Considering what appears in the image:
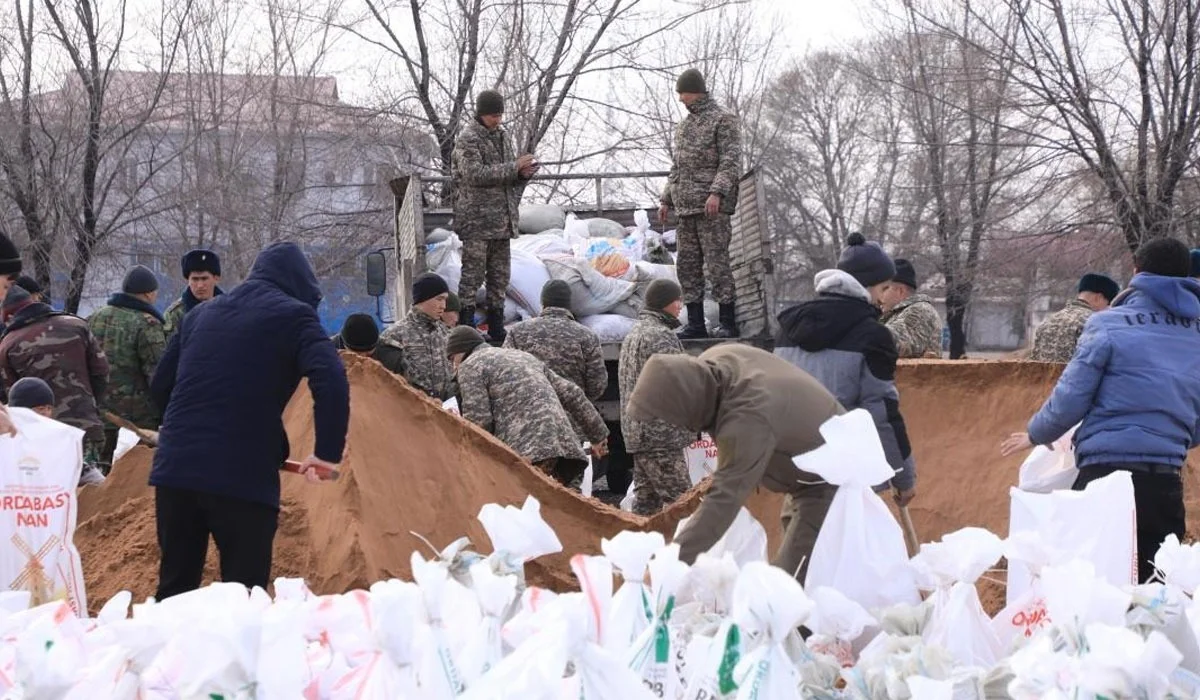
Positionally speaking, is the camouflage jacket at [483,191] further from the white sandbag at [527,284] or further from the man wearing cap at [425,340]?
the man wearing cap at [425,340]

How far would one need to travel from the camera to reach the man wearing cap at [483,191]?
9.74 meters

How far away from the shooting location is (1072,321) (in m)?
8.15

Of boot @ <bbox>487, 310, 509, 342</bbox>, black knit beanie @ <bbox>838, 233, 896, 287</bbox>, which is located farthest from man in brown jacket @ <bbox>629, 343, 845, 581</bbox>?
boot @ <bbox>487, 310, 509, 342</bbox>

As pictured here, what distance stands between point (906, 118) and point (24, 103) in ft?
61.4

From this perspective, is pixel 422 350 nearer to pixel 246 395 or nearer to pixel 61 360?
pixel 61 360

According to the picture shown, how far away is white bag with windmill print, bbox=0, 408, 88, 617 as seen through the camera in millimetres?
4781

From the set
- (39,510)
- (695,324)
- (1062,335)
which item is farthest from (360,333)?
(1062,335)

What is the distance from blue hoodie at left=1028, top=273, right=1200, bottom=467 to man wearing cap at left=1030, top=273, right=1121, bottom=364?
2852mm

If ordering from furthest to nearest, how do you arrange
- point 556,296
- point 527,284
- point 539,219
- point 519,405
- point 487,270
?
point 539,219
point 527,284
point 487,270
point 556,296
point 519,405

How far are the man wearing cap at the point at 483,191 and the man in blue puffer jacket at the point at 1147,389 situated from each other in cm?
542

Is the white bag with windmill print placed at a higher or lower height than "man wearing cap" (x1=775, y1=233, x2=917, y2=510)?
lower

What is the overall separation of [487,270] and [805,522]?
5934mm

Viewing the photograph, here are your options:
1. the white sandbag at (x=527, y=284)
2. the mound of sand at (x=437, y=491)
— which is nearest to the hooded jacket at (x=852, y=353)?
the mound of sand at (x=437, y=491)

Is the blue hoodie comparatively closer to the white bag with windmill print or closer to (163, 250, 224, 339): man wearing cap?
the white bag with windmill print
